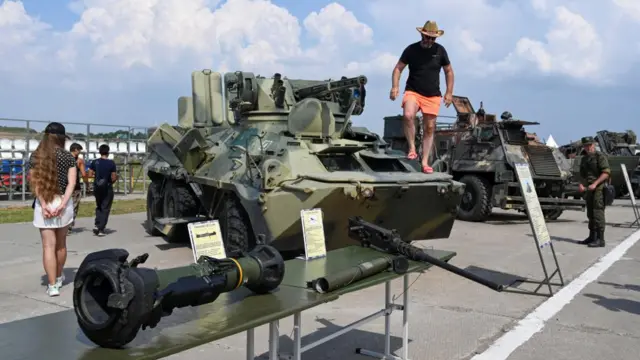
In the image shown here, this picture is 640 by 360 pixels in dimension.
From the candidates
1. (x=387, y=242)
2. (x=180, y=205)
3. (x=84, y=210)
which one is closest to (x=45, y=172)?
(x=387, y=242)

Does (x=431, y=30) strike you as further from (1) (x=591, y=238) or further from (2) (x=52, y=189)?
(1) (x=591, y=238)

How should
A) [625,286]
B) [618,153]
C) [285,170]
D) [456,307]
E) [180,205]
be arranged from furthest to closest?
[618,153], [180,205], [625,286], [285,170], [456,307]

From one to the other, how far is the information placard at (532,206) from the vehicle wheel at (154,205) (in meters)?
6.77

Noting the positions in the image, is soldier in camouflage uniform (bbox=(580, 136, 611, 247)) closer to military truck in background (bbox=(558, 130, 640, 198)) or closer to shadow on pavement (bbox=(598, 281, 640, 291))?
shadow on pavement (bbox=(598, 281, 640, 291))

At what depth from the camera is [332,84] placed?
Result: 30.7 feet

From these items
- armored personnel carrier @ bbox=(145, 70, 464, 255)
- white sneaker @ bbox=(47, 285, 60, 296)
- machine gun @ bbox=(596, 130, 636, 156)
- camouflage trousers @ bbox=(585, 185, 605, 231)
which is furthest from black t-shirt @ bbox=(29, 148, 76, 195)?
machine gun @ bbox=(596, 130, 636, 156)

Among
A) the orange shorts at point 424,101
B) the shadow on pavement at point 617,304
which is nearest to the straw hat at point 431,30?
the orange shorts at point 424,101

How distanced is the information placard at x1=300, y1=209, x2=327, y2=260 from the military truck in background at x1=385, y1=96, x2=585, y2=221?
10.6m

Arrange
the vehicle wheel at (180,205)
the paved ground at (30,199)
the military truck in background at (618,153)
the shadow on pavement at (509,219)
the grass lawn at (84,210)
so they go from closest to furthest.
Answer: the vehicle wheel at (180,205) < the grass lawn at (84,210) < the shadow on pavement at (509,219) < the paved ground at (30,199) < the military truck in background at (618,153)

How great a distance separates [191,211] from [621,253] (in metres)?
7.26

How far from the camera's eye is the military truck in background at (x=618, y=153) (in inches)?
880

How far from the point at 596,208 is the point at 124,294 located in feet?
34.9

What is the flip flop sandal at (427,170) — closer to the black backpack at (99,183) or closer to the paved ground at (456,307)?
the paved ground at (456,307)

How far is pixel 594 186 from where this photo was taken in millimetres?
11164
